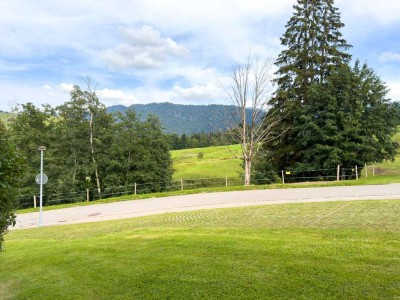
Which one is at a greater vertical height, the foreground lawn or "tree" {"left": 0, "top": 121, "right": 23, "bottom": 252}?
"tree" {"left": 0, "top": 121, "right": 23, "bottom": 252}

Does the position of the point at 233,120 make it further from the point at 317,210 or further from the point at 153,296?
the point at 153,296

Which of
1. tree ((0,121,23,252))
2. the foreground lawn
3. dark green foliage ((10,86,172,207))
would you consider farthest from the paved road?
dark green foliage ((10,86,172,207))

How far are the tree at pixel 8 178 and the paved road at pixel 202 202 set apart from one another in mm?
10839

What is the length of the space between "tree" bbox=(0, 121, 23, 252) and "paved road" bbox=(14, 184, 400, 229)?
10.8 m

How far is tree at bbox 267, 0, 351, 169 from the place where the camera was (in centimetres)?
2612

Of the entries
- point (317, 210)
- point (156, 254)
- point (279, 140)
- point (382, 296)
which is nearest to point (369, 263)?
point (382, 296)

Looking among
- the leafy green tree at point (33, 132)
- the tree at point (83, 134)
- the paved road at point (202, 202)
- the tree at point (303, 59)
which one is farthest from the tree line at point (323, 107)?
the leafy green tree at point (33, 132)

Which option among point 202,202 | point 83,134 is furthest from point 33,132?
point 202,202

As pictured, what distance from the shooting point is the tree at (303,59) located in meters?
26.1

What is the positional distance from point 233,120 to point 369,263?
63.6ft

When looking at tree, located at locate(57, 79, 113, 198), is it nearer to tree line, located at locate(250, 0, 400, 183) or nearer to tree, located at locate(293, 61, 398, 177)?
tree line, located at locate(250, 0, 400, 183)

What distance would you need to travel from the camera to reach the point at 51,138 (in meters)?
32.6

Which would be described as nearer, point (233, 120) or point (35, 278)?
point (35, 278)

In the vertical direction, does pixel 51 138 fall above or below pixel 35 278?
above
